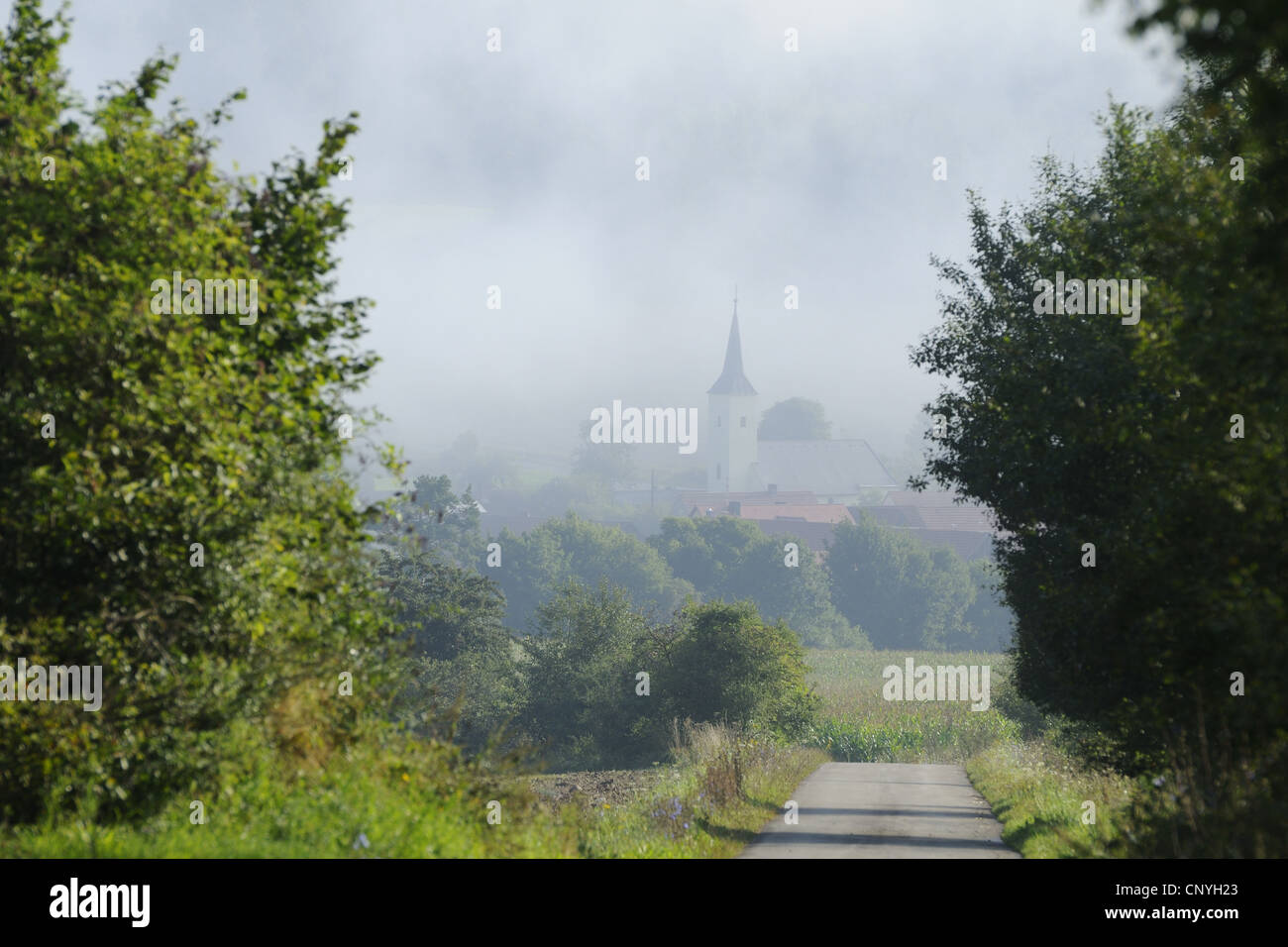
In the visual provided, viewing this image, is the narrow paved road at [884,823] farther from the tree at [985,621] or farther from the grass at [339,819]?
the tree at [985,621]

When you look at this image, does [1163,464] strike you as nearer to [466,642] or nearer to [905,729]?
[905,729]

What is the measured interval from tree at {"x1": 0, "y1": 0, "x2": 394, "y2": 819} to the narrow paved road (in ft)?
23.8

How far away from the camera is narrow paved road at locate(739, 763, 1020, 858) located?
45.3 feet

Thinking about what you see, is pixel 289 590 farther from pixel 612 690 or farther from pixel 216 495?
pixel 612 690

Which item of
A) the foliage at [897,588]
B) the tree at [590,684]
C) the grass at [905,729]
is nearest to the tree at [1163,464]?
the grass at [905,729]

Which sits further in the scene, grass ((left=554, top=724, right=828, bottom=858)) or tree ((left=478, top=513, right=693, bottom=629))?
tree ((left=478, top=513, right=693, bottom=629))

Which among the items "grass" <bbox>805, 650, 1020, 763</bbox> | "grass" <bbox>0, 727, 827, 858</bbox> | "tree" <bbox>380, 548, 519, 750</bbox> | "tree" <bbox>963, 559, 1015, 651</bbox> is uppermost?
"grass" <bbox>0, 727, 827, 858</bbox>

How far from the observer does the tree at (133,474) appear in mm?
7676

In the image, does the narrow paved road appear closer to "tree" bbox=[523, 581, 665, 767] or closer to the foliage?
"tree" bbox=[523, 581, 665, 767]

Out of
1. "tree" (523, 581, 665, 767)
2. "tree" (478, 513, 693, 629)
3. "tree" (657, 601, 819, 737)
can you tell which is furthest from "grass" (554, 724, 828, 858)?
"tree" (478, 513, 693, 629)

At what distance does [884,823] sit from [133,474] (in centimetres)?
1327

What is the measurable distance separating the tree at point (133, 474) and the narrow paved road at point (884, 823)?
23.8 feet
